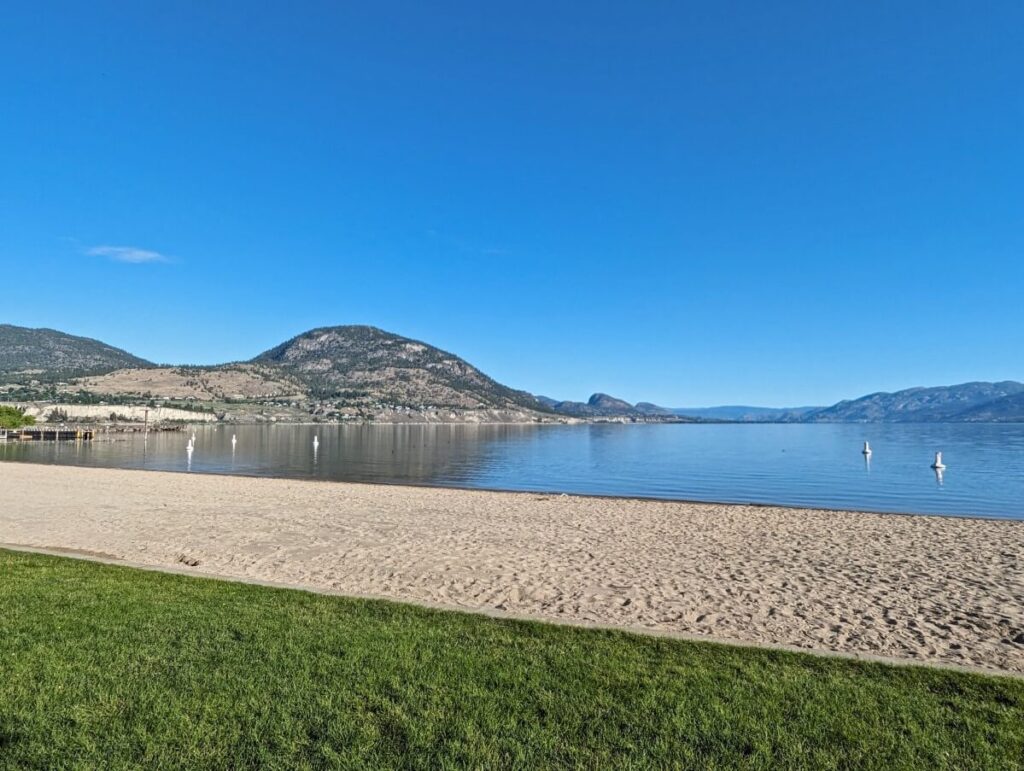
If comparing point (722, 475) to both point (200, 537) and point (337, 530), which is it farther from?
point (200, 537)

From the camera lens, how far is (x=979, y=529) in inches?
701

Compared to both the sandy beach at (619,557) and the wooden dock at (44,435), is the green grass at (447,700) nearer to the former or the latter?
the sandy beach at (619,557)

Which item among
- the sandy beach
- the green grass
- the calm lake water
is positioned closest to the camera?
the green grass

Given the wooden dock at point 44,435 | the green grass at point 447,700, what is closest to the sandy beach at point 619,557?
the green grass at point 447,700

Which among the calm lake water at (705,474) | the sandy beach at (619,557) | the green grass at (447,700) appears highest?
the green grass at (447,700)

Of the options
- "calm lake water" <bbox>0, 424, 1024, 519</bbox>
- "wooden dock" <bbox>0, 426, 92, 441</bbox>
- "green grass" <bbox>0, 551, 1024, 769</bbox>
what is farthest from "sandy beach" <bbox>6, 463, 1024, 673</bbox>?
"wooden dock" <bbox>0, 426, 92, 441</bbox>

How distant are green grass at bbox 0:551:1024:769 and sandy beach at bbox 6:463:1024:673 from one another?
5.23ft

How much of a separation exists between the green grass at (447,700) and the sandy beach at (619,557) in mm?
1595

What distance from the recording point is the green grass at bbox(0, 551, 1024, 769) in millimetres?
4152

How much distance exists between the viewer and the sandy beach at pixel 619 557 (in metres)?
8.19

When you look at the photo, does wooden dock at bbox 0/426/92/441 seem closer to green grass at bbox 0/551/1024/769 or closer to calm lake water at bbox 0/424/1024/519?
calm lake water at bbox 0/424/1024/519

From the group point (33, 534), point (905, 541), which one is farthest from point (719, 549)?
point (33, 534)

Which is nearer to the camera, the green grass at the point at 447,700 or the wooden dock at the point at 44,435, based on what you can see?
the green grass at the point at 447,700

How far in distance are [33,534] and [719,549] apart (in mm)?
16087
